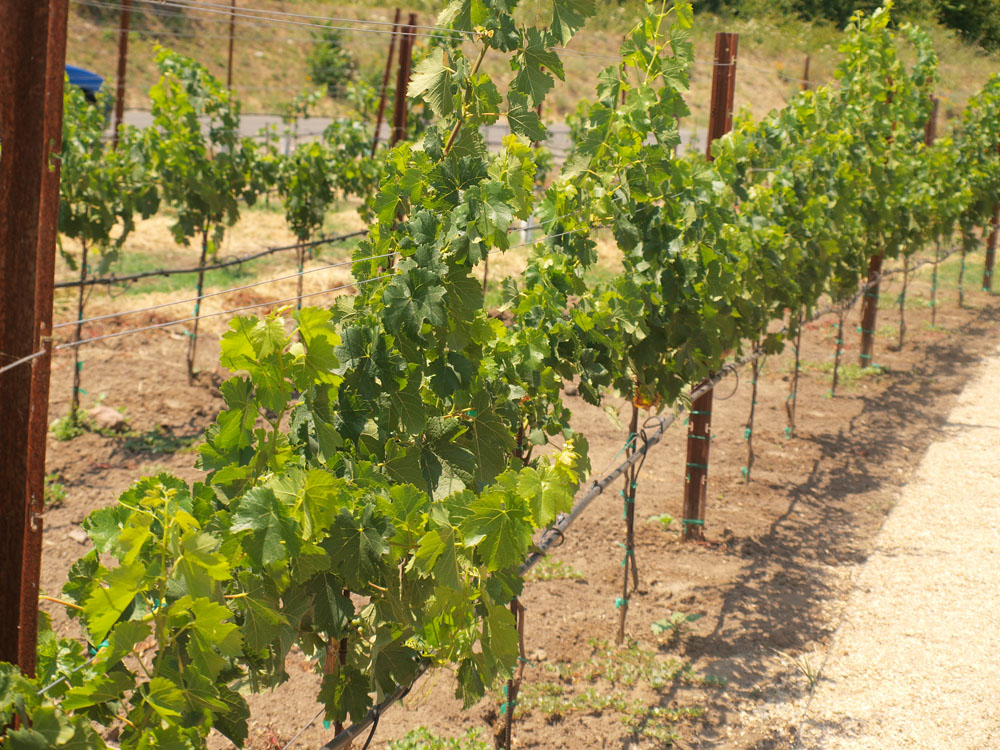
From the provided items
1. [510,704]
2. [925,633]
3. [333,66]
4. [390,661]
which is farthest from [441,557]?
[333,66]

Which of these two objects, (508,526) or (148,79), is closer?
(508,526)

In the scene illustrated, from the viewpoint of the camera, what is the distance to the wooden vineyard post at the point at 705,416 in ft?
16.8

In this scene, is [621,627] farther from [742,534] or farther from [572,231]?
[572,231]

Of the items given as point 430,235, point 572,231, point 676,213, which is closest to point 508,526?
point 430,235

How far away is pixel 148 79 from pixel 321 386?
79.6 ft

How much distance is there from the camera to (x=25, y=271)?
1659 millimetres

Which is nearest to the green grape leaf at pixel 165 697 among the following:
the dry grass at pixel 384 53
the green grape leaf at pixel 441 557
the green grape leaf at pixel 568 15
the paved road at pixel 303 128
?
the green grape leaf at pixel 441 557

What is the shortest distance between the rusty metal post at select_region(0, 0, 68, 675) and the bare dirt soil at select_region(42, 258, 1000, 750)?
70.3 inches

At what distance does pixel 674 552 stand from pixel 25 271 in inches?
169

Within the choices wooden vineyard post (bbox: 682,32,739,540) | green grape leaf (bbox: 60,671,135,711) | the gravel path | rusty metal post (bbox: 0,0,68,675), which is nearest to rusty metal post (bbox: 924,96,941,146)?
the gravel path

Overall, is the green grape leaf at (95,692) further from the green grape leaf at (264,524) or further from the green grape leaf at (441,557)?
the green grape leaf at (441,557)

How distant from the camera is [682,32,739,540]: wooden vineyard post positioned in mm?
5109

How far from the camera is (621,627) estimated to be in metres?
4.41

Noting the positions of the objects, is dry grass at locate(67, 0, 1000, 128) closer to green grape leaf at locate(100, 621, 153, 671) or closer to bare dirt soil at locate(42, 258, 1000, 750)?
bare dirt soil at locate(42, 258, 1000, 750)
